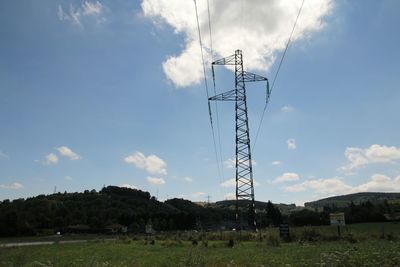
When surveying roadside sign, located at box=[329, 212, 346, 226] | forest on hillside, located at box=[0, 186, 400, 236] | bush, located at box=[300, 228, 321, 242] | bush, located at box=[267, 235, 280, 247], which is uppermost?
forest on hillside, located at box=[0, 186, 400, 236]

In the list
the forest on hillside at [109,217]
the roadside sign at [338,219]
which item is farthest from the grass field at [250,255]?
the forest on hillside at [109,217]

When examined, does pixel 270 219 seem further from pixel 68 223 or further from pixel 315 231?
pixel 315 231

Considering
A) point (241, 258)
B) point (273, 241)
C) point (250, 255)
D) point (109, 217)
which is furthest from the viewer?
point (109, 217)

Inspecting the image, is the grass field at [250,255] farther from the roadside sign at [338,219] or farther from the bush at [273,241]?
the roadside sign at [338,219]

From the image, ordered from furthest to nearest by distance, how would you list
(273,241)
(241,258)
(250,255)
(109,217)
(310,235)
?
(109,217) → (310,235) → (273,241) → (250,255) → (241,258)

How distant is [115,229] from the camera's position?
138m

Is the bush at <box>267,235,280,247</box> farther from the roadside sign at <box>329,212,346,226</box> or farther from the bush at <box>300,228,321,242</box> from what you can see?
the roadside sign at <box>329,212,346,226</box>

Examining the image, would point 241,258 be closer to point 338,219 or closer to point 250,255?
point 250,255

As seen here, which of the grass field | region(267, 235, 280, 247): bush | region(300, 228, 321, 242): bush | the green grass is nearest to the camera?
the green grass

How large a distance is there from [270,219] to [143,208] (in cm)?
6521

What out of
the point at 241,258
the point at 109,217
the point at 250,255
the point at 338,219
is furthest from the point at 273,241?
the point at 109,217

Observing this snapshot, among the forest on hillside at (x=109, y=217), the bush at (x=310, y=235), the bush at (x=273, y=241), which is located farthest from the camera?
the forest on hillside at (x=109, y=217)

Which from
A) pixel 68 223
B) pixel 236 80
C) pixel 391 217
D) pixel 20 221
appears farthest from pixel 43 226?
pixel 236 80

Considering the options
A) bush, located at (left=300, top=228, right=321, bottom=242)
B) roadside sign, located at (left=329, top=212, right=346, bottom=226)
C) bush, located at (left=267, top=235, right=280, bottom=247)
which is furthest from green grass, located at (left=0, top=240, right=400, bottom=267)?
roadside sign, located at (left=329, top=212, right=346, bottom=226)
